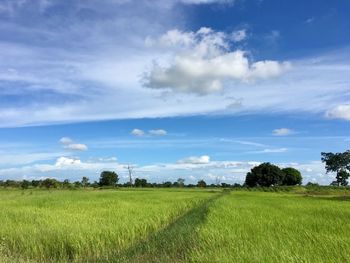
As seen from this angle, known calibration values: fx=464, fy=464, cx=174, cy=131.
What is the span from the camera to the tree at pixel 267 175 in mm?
99875

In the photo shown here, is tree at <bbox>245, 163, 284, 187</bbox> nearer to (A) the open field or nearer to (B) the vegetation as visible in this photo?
(B) the vegetation

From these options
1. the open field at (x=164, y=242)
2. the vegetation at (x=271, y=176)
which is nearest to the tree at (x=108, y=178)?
the vegetation at (x=271, y=176)

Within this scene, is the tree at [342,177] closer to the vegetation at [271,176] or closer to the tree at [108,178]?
the vegetation at [271,176]

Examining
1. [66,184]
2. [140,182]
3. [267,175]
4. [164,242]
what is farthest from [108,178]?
[164,242]

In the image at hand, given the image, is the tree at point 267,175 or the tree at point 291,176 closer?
the tree at point 267,175

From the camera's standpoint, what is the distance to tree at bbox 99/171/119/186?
108 metres

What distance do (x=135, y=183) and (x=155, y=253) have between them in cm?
9599

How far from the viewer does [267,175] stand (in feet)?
327

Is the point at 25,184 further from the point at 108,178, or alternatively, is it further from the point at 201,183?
the point at 201,183

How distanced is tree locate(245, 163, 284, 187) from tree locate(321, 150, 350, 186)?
34.6ft

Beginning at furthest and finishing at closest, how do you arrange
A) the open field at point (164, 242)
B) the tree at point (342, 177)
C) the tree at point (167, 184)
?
the tree at point (167, 184), the tree at point (342, 177), the open field at point (164, 242)

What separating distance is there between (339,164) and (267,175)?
15.0 meters

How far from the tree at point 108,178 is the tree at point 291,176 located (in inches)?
1523

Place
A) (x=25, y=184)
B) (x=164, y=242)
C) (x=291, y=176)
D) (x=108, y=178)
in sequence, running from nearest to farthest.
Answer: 1. (x=164, y=242)
2. (x=25, y=184)
3. (x=291, y=176)
4. (x=108, y=178)
